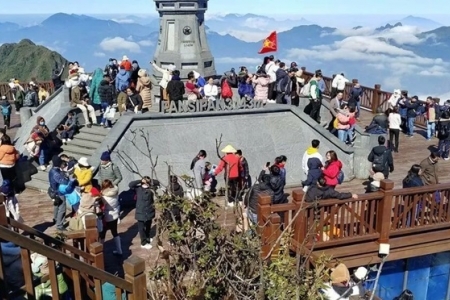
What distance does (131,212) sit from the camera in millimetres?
11945

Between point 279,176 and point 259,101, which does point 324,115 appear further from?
point 279,176

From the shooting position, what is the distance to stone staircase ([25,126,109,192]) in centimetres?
1305

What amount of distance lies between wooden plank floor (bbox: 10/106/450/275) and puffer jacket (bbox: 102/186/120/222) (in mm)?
884

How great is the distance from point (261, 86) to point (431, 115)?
21.5ft

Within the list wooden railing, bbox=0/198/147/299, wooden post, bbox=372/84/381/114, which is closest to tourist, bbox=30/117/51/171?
wooden railing, bbox=0/198/147/299

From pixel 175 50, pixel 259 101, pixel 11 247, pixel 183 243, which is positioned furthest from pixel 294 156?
pixel 11 247

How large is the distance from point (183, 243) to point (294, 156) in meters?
8.86

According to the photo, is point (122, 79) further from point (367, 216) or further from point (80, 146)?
point (367, 216)

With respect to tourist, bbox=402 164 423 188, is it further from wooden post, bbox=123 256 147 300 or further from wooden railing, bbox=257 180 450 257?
wooden post, bbox=123 256 147 300

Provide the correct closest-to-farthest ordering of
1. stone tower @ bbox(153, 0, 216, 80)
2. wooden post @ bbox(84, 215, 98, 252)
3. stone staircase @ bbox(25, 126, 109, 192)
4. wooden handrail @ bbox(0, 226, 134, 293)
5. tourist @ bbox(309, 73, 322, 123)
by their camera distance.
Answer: wooden handrail @ bbox(0, 226, 134, 293)
wooden post @ bbox(84, 215, 98, 252)
stone staircase @ bbox(25, 126, 109, 192)
tourist @ bbox(309, 73, 322, 123)
stone tower @ bbox(153, 0, 216, 80)

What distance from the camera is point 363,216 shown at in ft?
28.7

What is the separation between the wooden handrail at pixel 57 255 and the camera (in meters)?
3.59

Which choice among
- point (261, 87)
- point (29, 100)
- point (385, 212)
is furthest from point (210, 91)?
point (29, 100)

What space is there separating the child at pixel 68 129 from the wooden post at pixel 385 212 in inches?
370
